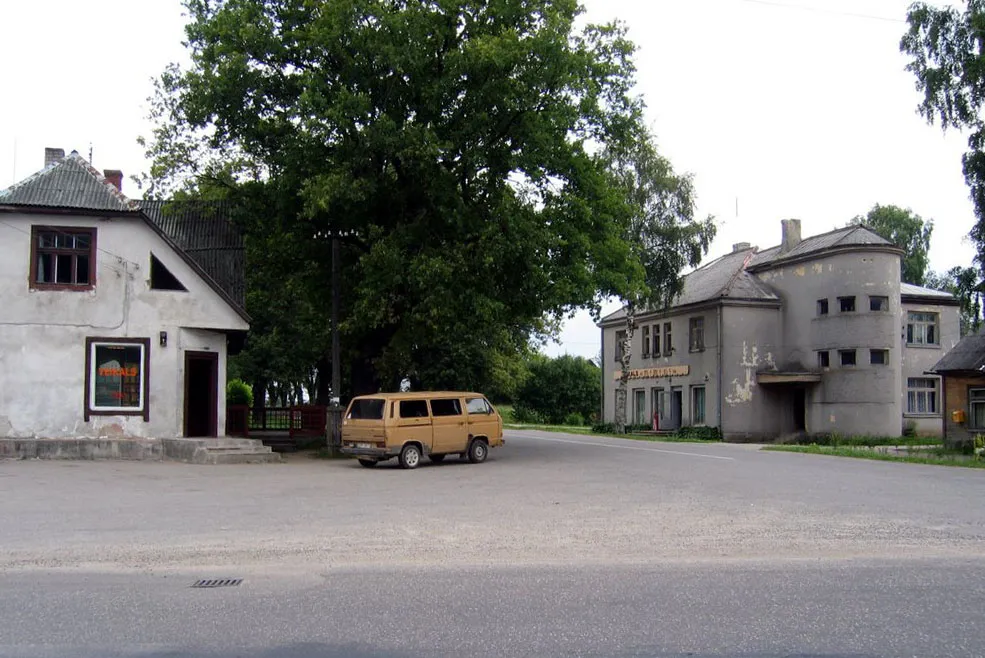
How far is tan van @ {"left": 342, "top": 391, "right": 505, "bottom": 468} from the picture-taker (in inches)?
890

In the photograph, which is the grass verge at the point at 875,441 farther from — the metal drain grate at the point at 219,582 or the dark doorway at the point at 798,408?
the metal drain grate at the point at 219,582

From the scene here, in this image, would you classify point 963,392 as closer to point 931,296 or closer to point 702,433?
point 702,433

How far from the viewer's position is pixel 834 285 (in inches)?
1657

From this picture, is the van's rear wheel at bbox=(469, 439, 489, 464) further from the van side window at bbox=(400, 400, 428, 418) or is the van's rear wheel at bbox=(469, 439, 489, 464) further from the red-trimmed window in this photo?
Result: the red-trimmed window

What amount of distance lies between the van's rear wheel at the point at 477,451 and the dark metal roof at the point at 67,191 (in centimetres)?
1144

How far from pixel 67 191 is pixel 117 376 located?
5392 millimetres

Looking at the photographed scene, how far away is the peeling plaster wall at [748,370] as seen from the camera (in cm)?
4356

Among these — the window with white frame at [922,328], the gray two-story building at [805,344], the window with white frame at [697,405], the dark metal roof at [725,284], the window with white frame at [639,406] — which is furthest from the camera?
the window with white frame at [639,406]

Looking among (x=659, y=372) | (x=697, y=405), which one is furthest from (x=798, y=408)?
(x=659, y=372)

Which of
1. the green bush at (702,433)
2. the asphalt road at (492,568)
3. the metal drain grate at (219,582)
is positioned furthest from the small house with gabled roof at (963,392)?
the metal drain grate at (219,582)

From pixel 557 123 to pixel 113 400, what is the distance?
14917 millimetres

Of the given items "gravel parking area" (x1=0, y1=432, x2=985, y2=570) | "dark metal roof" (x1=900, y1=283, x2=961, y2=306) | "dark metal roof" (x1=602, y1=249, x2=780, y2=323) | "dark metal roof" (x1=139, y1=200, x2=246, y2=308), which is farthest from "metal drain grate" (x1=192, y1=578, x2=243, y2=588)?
"dark metal roof" (x1=900, y1=283, x2=961, y2=306)

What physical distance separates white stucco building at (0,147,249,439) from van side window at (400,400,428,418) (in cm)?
648

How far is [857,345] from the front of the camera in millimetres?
41219
